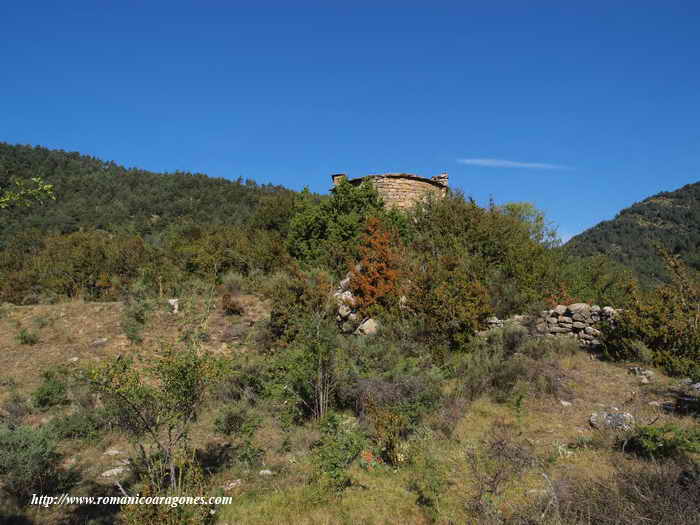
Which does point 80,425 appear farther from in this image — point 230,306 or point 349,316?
point 349,316

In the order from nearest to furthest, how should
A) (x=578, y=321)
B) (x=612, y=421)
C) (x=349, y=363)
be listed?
(x=612, y=421), (x=349, y=363), (x=578, y=321)

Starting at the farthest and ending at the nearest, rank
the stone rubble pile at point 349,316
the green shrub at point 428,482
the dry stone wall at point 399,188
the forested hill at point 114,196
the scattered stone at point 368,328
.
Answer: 1. the forested hill at point 114,196
2. the dry stone wall at point 399,188
3. the stone rubble pile at point 349,316
4. the scattered stone at point 368,328
5. the green shrub at point 428,482

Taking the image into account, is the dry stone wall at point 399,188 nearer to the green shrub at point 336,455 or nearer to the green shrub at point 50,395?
the green shrub at point 336,455

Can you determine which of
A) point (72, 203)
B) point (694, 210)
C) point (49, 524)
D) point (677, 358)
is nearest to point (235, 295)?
point (49, 524)

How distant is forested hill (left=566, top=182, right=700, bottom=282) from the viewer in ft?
117

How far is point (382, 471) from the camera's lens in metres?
5.48

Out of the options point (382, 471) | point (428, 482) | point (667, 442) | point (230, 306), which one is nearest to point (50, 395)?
point (230, 306)

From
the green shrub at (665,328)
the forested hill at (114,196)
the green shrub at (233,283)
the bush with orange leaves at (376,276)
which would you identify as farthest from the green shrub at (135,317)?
the forested hill at (114,196)

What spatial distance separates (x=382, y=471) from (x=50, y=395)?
7097 millimetres

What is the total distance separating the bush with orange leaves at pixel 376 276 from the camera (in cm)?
1126

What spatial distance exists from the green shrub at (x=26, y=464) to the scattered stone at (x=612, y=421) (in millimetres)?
8113

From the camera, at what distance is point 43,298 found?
53.5 feet

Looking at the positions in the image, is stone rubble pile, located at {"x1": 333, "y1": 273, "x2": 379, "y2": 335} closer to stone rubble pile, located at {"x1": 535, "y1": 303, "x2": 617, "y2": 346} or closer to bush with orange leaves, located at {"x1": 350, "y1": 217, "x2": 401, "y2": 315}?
bush with orange leaves, located at {"x1": 350, "y1": 217, "x2": 401, "y2": 315}

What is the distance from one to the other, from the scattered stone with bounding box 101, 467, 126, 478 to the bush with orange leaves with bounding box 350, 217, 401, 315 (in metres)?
6.90
